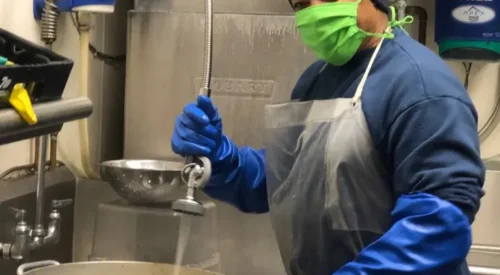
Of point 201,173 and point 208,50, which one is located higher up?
point 208,50

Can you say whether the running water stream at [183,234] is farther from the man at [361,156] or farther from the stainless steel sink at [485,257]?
the stainless steel sink at [485,257]

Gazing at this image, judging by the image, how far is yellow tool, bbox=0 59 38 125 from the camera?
93 cm

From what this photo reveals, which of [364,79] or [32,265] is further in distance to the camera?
[32,265]

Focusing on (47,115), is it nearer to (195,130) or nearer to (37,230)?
(195,130)

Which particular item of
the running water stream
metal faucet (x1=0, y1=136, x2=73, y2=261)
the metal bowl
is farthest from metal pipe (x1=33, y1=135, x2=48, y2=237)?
the running water stream

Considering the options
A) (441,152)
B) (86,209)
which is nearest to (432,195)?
(441,152)

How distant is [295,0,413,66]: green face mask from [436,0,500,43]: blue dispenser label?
1.73 feet

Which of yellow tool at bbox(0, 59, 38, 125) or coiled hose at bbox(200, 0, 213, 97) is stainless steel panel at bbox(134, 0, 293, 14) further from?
yellow tool at bbox(0, 59, 38, 125)

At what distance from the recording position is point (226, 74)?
60.2 inches

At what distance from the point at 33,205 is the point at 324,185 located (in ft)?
2.09

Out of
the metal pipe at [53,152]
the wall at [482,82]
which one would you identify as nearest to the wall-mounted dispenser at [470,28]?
the wall at [482,82]

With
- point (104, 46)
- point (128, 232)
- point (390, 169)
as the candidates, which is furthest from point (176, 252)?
point (390, 169)

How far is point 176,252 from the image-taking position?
1.45 meters

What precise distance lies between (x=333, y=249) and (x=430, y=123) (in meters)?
0.26
